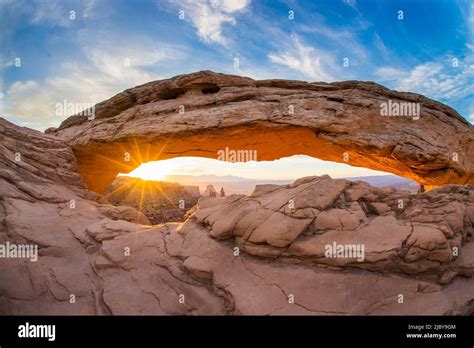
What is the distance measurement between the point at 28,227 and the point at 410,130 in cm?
1547

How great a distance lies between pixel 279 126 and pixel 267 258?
712cm

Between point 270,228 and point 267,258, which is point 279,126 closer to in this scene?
point 270,228

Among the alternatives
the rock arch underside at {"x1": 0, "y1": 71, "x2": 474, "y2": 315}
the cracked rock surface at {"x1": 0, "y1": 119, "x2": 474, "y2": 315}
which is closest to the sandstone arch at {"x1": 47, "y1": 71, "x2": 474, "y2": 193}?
the rock arch underside at {"x1": 0, "y1": 71, "x2": 474, "y2": 315}

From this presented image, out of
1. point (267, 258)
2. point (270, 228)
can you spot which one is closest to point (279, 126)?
point (270, 228)

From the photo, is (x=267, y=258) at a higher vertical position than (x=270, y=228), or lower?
lower

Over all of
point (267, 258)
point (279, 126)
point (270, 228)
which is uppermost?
point (279, 126)

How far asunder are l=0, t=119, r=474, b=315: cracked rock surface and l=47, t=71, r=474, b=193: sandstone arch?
4193 mm

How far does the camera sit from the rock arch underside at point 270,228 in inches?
221

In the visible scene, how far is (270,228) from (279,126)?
21.8ft

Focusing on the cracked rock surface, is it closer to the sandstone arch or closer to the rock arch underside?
the rock arch underside

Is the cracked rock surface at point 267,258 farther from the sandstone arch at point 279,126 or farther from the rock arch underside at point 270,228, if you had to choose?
the sandstone arch at point 279,126

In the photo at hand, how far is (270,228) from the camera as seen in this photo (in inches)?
247

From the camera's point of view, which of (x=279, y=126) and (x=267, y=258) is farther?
(x=279, y=126)
